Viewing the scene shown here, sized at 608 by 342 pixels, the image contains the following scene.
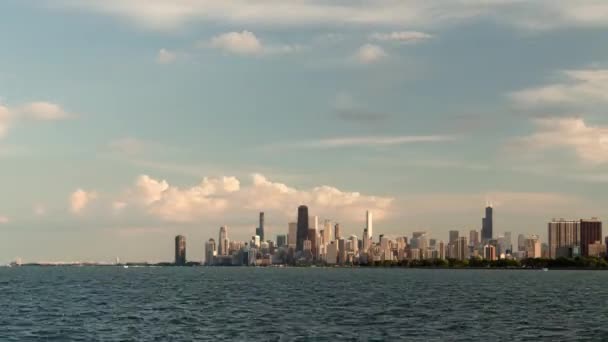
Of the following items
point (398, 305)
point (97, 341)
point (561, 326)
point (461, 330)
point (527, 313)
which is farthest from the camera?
point (398, 305)

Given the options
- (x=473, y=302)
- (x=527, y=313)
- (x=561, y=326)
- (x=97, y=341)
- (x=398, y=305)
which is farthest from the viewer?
(x=473, y=302)

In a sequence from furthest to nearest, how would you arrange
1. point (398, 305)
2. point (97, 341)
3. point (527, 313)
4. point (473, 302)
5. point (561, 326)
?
point (473, 302), point (398, 305), point (527, 313), point (561, 326), point (97, 341)

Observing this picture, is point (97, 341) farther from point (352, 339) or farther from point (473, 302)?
point (473, 302)

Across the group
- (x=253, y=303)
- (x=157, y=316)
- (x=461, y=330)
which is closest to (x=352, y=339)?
(x=461, y=330)

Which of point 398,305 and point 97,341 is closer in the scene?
point 97,341

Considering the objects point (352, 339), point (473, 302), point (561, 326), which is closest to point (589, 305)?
point (473, 302)

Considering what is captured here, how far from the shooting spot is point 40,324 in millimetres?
92188

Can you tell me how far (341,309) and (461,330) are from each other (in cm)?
3007

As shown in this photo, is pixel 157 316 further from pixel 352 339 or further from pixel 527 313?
pixel 527 313

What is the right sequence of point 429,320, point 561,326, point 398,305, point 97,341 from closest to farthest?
point 97,341 → point 561,326 → point 429,320 → point 398,305

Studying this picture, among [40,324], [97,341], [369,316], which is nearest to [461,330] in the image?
[369,316]

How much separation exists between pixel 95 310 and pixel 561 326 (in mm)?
57712

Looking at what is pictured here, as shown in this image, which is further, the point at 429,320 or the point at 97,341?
the point at 429,320

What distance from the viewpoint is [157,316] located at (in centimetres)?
10194
